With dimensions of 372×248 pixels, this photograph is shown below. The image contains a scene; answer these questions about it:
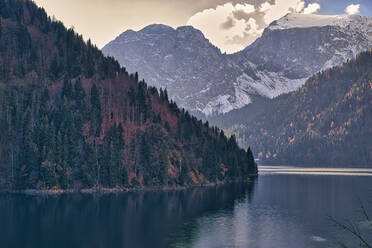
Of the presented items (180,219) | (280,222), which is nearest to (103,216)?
(180,219)

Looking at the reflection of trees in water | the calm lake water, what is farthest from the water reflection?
the reflection of trees in water

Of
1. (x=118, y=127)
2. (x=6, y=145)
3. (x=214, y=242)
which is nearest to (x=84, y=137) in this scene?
(x=118, y=127)

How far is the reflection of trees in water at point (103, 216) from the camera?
9119cm

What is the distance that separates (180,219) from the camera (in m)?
118

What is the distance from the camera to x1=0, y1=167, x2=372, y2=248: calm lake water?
296 feet

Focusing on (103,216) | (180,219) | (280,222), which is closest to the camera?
(280,222)

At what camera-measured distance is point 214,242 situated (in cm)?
8888

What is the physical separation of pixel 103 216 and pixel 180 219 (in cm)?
1999

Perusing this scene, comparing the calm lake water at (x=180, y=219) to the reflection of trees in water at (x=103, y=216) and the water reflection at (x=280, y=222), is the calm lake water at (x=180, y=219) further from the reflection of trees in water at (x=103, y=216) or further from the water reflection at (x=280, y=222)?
the water reflection at (x=280, y=222)

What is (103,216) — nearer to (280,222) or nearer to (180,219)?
(180,219)

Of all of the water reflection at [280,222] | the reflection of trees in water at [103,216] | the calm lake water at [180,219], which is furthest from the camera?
the reflection of trees in water at [103,216]

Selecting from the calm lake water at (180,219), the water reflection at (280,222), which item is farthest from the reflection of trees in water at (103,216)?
the water reflection at (280,222)

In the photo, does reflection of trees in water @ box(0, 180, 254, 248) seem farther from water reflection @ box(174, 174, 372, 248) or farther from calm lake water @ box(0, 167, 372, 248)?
water reflection @ box(174, 174, 372, 248)

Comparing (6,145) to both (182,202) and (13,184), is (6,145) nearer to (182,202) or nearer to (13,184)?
(13,184)
